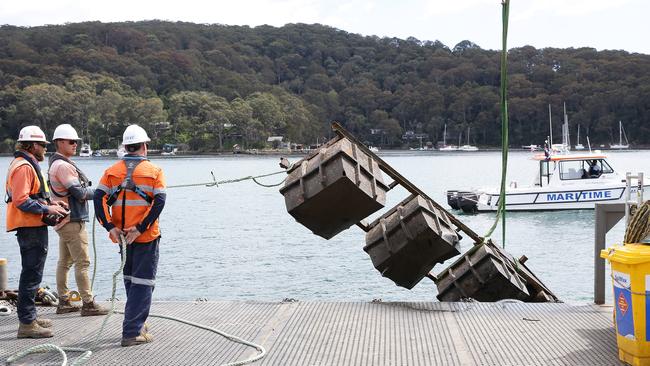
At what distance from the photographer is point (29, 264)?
24.0 ft

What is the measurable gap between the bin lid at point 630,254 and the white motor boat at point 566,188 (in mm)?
32297

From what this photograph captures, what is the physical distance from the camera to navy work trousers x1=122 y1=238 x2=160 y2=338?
6973 millimetres

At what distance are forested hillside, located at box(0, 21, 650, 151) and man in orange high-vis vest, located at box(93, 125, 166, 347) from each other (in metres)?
148

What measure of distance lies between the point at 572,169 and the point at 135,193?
34.3m

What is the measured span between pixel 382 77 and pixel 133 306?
19054cm

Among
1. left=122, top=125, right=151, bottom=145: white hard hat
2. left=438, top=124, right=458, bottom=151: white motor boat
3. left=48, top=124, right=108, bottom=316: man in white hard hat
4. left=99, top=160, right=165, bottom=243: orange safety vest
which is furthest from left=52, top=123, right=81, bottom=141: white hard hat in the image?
left=438, top=124, right=458, bottom=151: white motor boat

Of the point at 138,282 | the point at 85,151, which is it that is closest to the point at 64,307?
the point at 138,282

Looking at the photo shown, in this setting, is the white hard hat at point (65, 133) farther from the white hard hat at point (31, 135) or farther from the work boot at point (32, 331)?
the work boot at point (32, 331)

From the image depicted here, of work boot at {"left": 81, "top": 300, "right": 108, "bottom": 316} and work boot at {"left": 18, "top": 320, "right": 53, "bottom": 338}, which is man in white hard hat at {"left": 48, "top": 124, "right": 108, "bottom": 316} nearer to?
work boot at {"left": 81, "top": 300, "right": 108, "bottom": 316}

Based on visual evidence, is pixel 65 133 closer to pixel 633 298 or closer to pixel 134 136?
pixel 134 136

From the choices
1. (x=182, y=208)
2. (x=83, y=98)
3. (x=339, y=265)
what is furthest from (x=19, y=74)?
(x=339, y=265)

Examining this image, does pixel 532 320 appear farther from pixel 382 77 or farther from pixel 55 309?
pixel 382 77

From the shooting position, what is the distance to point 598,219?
8305 millimetres

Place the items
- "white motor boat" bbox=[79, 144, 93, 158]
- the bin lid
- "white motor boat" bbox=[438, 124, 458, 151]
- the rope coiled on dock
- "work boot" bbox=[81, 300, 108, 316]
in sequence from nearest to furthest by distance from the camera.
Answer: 1. the bin lid
2. the rope coiled on dock
3. "work boot" bbox=[81, 300, 108, 316]
4. "white motor boat" bbox=[79, 144, 93, 158]
5. "white motor boat" bbox=[438, 124, 458, 151]
